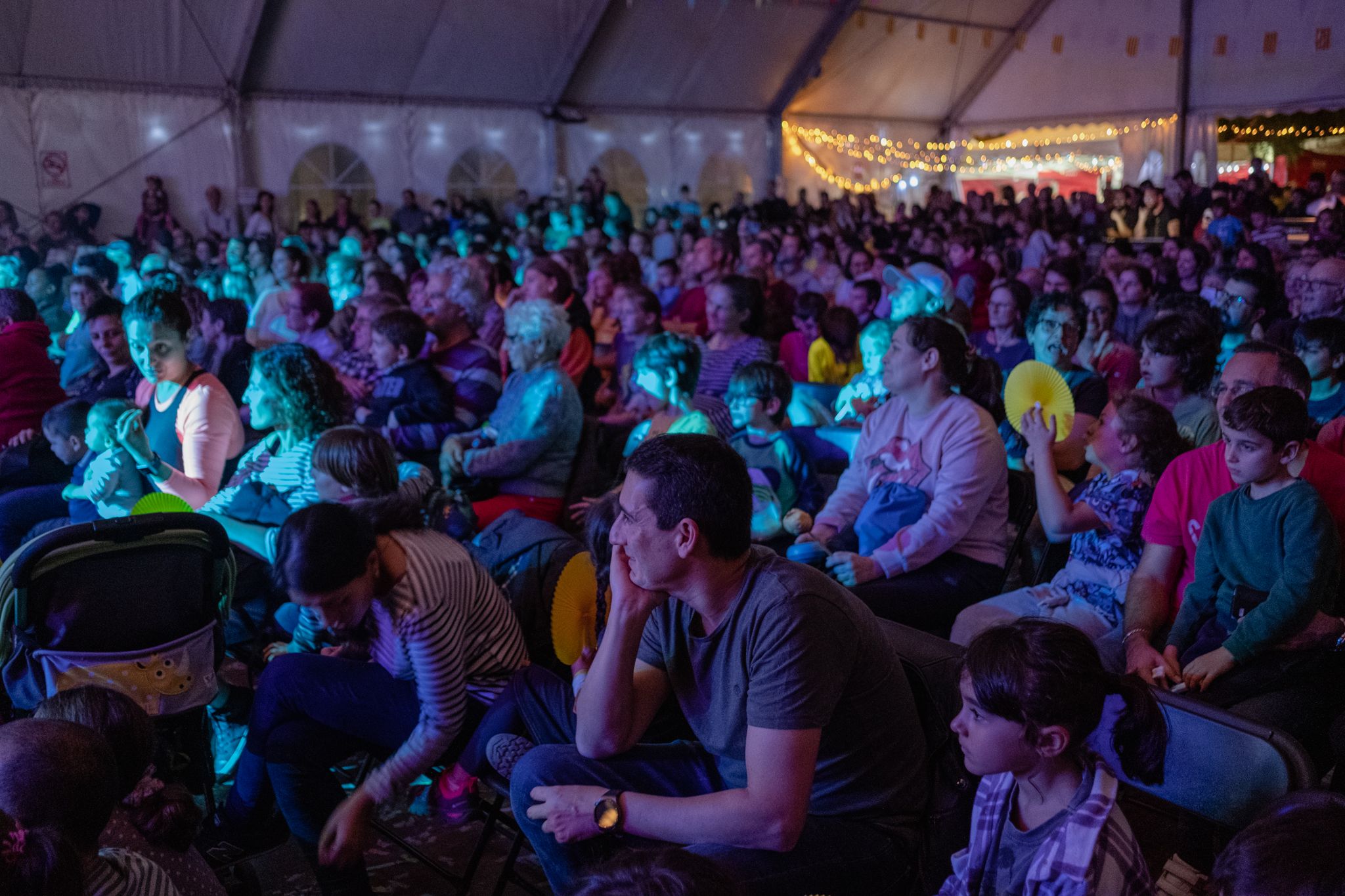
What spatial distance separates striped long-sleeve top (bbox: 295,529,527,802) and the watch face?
0.59 meters

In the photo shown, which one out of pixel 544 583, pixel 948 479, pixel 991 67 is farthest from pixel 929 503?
pixel 991 67

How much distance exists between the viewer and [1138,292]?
6.22 meters

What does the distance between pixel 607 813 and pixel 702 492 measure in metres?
0.58

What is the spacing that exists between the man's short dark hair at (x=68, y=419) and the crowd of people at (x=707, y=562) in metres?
0.01

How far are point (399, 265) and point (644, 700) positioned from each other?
6766 mm

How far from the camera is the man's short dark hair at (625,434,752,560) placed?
1.77 metres

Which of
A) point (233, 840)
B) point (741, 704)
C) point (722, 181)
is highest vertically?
point (722, 181)

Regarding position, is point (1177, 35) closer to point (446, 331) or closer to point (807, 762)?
point (446, 331)

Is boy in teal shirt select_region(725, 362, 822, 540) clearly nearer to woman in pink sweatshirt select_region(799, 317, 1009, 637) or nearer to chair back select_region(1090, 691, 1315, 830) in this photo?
woman in pink sweatshirt select_region(799, 317, 1009, 637)

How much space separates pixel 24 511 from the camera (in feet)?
13.4

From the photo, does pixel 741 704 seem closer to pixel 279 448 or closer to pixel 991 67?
pixel 279 448

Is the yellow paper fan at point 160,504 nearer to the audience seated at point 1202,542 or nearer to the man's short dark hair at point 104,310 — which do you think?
the man's short dark hair at point 104,310

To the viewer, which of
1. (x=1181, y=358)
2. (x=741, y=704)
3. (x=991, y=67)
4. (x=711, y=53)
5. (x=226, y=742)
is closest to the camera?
(x=741, y=704)

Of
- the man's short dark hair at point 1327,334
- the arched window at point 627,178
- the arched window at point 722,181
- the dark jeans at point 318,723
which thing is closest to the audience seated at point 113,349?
the dark jeans at point 318,723
